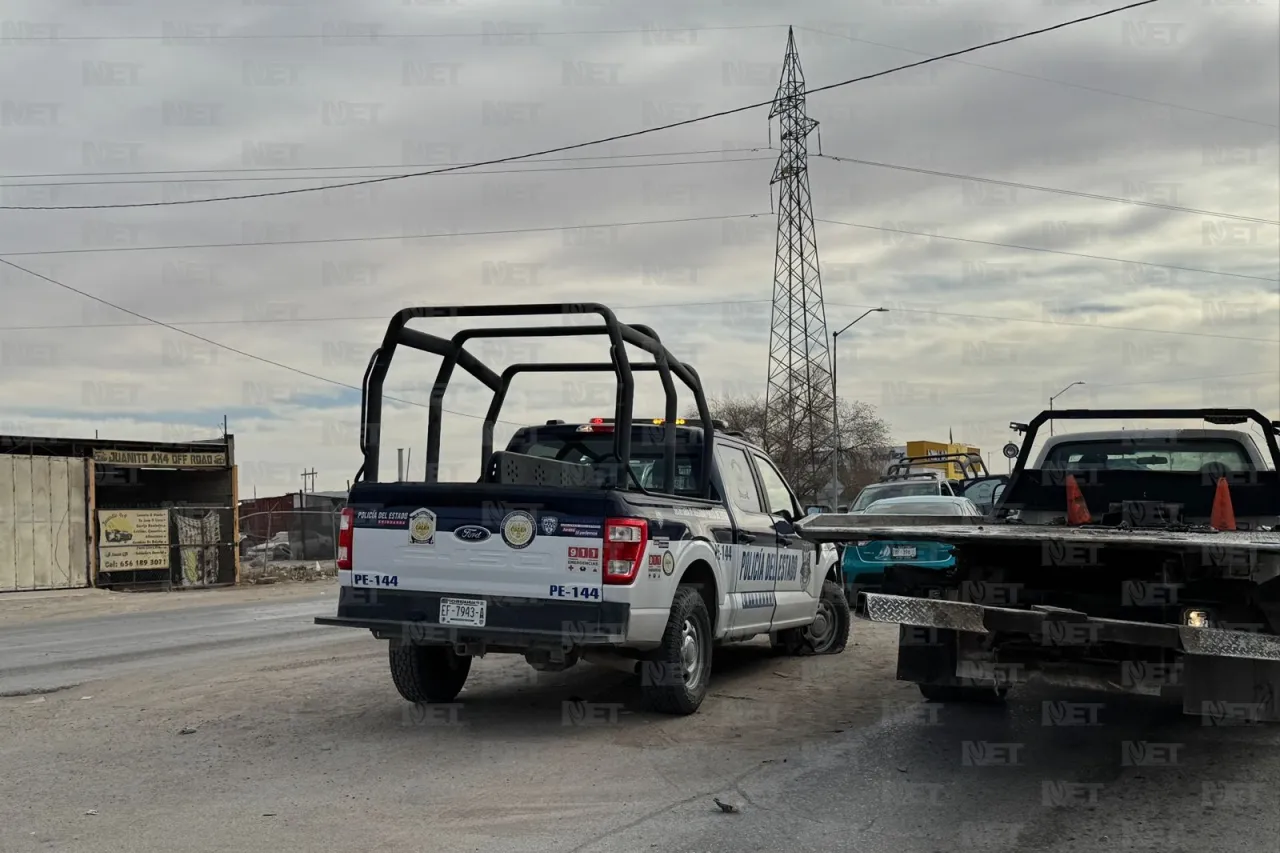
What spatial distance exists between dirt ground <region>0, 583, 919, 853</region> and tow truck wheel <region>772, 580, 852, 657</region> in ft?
1.85

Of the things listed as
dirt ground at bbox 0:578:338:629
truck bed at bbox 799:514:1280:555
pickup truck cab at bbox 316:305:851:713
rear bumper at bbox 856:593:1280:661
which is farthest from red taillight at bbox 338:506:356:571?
dirt ground at bbox 0:578:338:629

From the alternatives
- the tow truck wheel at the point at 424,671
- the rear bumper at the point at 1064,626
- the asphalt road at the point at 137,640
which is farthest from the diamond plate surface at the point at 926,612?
the asphalt road at the point at 137,640

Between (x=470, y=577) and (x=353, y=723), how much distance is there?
1375 millimetres

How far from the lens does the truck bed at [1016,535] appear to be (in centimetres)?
534

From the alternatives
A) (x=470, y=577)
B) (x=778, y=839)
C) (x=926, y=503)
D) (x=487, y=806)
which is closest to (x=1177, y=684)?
(x=778, y=839)

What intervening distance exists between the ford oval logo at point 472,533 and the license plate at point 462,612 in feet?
1.20

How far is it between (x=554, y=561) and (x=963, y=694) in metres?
2.99

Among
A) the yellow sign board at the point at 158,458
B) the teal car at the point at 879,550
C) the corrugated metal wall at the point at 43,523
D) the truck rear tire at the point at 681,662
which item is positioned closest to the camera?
the truck rear tire at the point at 681,662

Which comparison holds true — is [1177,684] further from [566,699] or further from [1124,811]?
[566,699]

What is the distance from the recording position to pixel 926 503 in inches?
564

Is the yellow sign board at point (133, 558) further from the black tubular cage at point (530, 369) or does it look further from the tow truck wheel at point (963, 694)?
the tow truck wheel at point (963, 694)

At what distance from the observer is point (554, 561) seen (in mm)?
6766

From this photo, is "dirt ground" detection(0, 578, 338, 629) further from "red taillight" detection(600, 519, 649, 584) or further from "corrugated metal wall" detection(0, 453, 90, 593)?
"red taillight" detection(600, 519, 649, 584)

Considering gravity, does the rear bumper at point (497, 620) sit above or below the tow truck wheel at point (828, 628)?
above
